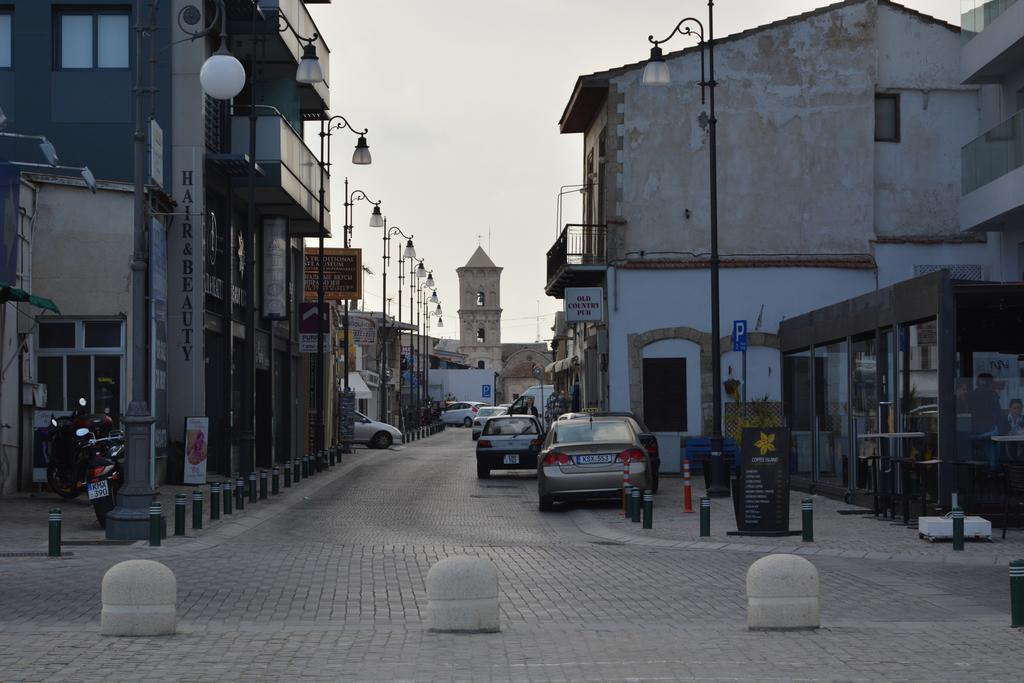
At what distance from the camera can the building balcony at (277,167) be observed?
33156 millimetres

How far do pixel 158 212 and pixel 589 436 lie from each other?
9.07 m

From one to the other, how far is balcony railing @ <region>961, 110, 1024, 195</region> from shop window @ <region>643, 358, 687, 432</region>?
8458 millimetres

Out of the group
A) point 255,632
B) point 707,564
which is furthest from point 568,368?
point 255,632

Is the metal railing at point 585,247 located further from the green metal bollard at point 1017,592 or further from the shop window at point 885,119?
the green metal bollard at point 1017,592

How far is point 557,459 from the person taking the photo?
24422mm

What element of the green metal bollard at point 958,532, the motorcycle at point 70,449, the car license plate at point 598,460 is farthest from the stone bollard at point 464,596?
the motorcycle at point 70,449

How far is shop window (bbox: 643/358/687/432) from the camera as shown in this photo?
36438 mm

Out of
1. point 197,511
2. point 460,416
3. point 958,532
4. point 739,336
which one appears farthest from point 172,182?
point 460,416

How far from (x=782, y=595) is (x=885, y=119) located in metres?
28.6

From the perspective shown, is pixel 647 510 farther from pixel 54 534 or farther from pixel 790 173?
pixel 790 173

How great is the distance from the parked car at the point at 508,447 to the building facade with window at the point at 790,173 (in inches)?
95.3

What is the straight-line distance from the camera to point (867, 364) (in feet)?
80.4

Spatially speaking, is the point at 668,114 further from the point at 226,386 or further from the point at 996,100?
the point at 226,386

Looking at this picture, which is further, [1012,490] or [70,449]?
[70,449]
